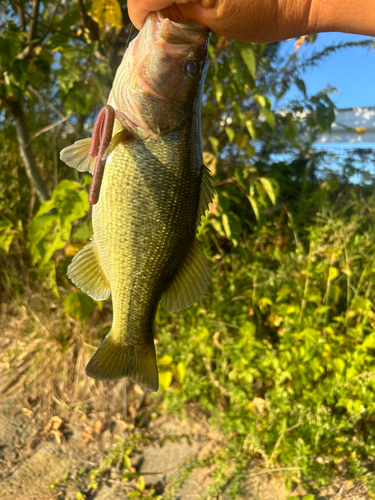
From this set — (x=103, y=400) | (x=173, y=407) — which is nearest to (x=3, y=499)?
(x=103, y=400)

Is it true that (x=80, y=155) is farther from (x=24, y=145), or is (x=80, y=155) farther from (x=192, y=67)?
(x=24, y=145)

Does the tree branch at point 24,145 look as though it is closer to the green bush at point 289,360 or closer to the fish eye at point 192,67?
the green bush at point 289,360

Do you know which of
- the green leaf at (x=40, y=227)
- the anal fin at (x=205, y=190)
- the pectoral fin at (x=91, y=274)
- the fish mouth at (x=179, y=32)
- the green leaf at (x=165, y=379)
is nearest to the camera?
the fish mouth at (x=179, y=32)

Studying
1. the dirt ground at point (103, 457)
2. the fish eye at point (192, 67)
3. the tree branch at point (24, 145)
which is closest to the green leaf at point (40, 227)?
the tree branch at point (24, 145)

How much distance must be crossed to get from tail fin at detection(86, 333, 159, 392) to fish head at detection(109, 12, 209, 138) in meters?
0.82

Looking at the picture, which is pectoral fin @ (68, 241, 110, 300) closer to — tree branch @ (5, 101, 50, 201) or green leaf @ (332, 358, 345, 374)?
green leaf @ (332, 358, 345, 374)

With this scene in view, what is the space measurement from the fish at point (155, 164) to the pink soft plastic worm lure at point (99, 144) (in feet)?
0.34

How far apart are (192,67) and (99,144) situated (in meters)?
0.42

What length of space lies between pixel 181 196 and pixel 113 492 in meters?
2.29

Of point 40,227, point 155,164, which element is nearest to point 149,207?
point 155,164

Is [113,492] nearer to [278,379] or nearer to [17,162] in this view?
[278,379]

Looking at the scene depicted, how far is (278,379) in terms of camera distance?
94.1 inches

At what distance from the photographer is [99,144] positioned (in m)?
1.05

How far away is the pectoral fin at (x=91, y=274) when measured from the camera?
138 centimetres
